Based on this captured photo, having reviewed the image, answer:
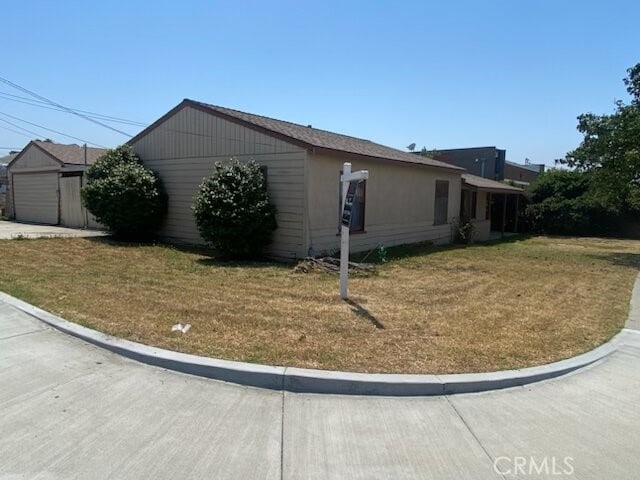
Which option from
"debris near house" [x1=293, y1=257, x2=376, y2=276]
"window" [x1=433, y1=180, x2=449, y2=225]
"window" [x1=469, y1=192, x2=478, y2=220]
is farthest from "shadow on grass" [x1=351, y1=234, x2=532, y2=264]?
"window" [x1=469, y1=192, x2=478, y2=220]

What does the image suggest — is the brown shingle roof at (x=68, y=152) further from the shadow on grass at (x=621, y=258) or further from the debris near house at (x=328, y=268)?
the shadow on grass at (x=621, y=258)

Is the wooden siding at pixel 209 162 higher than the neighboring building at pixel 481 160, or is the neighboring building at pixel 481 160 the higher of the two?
the neighboring building at pixel 481 160

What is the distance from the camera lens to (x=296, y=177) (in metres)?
11.4

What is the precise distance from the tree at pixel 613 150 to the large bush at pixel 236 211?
11.6m

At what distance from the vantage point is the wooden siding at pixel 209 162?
1155cm

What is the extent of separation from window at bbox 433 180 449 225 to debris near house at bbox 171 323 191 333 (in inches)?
524

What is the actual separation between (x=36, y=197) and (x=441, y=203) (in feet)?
59.3

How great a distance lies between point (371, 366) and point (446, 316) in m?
2.47

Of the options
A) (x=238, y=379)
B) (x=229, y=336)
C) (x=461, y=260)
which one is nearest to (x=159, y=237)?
(x=461, y=260)

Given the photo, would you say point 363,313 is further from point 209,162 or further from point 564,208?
point 564,208

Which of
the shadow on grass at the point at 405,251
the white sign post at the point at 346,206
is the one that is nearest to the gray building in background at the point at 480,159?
the shadow on grass at the point at 405,251

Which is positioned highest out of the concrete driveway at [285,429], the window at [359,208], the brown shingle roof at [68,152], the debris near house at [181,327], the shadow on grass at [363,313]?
the brown shingle roof at [68,152]

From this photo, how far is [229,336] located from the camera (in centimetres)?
525

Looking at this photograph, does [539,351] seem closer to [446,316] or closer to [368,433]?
[446,316]
